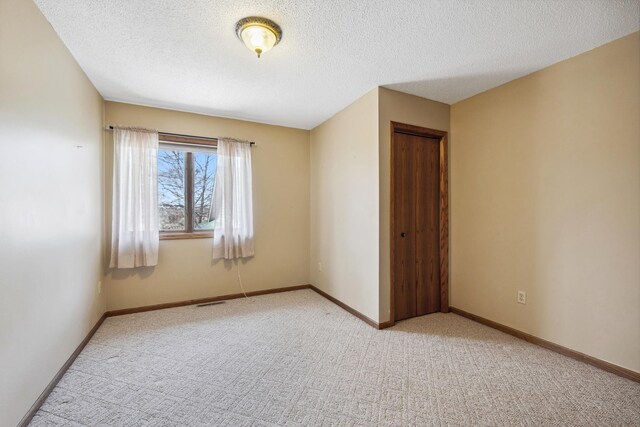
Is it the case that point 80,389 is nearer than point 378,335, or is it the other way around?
point 80,389

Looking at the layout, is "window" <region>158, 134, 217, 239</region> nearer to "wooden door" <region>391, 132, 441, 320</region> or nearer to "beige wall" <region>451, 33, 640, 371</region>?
"wooden door" <region>391, 132, 441, 320</region>

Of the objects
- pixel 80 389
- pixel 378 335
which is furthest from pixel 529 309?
pixel 80 389

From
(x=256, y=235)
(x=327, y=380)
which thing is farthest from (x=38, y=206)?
(x=256, y=235)

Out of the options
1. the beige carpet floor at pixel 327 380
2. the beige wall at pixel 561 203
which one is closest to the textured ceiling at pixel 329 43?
the beige wall at pixel 561 203

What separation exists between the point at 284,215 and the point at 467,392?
2959 mm

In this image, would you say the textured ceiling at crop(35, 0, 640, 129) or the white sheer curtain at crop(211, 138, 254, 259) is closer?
the textured ceiling at crop(35, 0, 640, 129)

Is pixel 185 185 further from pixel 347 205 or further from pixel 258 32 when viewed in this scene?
pixel 258 32

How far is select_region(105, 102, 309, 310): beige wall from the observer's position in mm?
3188

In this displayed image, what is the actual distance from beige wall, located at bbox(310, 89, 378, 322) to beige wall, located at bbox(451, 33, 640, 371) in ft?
3.68

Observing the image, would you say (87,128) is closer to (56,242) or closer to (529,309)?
(56,242)

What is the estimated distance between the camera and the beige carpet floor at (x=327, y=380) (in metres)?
1.57

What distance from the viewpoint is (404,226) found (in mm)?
2992

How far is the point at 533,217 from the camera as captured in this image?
244 centimetres

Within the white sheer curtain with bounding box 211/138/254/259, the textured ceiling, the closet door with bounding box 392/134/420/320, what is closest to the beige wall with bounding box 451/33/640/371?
the textured ceiling
